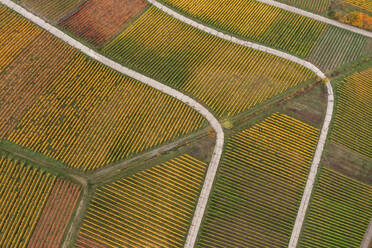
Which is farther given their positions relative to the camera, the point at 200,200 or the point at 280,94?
the point at 280,94

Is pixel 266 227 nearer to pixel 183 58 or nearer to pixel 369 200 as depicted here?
pixel 369 200

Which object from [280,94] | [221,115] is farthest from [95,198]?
[280,94]

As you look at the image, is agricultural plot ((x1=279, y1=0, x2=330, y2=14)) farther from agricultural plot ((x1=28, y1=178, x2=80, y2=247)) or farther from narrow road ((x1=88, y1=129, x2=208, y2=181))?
agricultural plot ((x1=28, y1=178, x2=80, y2=247))

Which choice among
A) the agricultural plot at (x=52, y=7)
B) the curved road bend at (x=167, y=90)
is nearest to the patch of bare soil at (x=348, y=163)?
the curved road bend at (x=167, y=90)

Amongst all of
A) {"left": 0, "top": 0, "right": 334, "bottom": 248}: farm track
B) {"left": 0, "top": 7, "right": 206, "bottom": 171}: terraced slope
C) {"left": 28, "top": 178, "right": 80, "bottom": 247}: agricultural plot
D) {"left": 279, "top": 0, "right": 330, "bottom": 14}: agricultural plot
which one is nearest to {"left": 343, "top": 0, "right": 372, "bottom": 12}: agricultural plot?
{"left": 279, "top": 0, "right": 330, "bottom": 14}: agricultural plot

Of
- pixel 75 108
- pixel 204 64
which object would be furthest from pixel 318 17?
pixel 75 108

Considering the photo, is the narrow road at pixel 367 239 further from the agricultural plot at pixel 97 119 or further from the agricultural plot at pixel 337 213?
the agricultural plot at pixel 97 119
